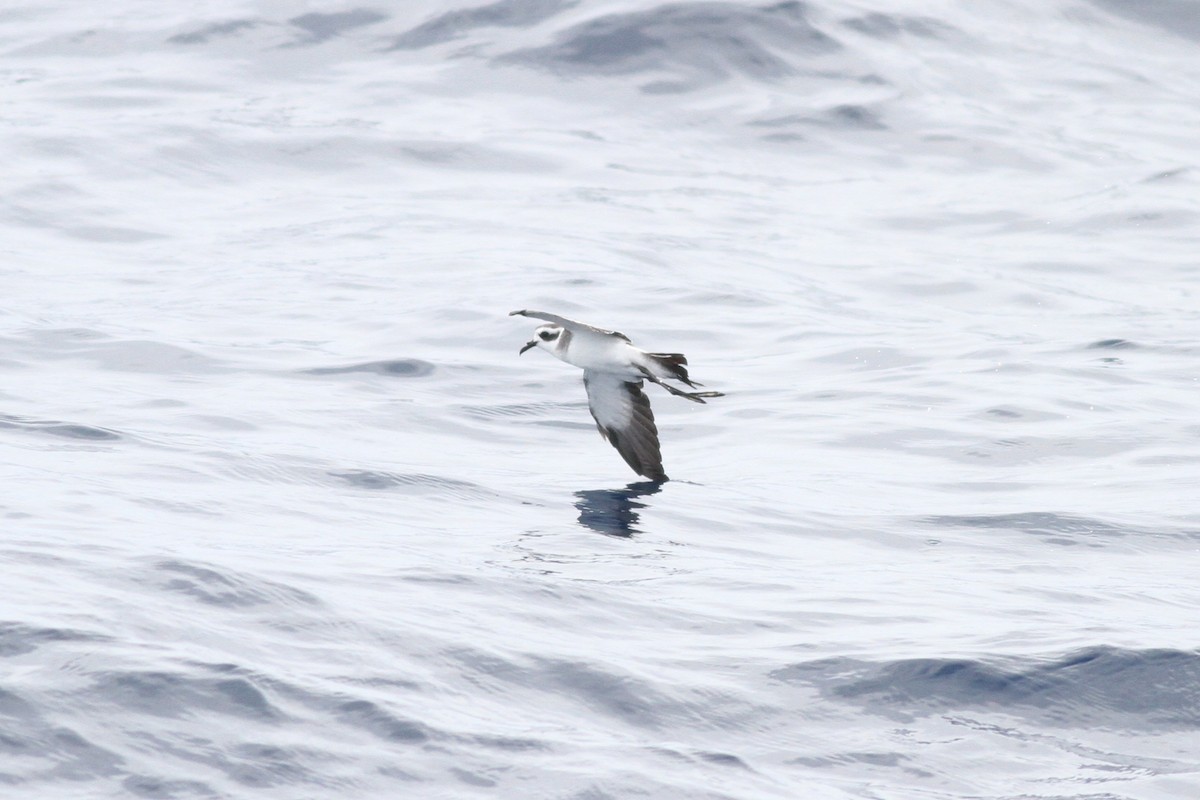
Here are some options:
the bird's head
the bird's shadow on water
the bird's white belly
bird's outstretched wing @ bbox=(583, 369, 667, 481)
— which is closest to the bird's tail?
the bird's white belly

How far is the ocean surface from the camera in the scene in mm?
7590

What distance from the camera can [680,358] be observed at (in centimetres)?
1204

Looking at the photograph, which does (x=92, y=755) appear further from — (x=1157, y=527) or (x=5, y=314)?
(x=5, y=314)

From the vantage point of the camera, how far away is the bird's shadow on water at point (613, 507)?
1155 cm

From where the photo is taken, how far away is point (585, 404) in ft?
52.0

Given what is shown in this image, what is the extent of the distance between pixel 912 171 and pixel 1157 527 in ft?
47.9

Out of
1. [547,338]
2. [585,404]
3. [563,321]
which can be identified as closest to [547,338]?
[547,338]

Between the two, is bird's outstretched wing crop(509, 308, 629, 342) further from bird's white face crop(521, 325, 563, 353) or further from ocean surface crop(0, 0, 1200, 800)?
ocean surface crop(0, 0, 1200, 800)

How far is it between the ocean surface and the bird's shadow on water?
66 millimetres

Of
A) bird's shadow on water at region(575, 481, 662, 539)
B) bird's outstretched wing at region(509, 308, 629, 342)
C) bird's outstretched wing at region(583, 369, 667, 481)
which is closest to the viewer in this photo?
bird's outstretched wing at region(509, 308, 629, 342)

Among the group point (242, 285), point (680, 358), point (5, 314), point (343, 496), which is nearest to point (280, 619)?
point (343, 496)

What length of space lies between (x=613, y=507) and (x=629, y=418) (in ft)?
4.15

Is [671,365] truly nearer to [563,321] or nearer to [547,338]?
[547,338]

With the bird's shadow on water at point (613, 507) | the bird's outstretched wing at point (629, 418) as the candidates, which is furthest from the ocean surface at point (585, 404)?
the bird's outstretched wing at point (629, 418)
